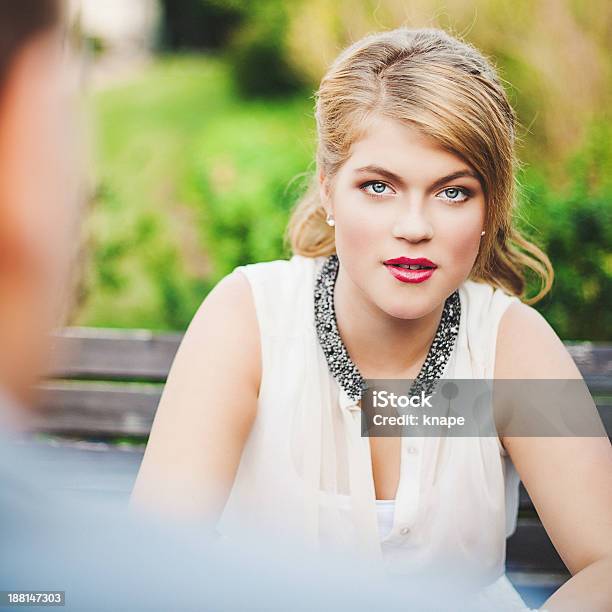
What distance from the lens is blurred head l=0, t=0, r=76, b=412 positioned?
84cm

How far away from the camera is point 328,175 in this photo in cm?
227

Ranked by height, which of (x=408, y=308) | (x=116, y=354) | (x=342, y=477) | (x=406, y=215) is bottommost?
(x=342, y=477)

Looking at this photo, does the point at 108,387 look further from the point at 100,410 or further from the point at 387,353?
the point at 387,353

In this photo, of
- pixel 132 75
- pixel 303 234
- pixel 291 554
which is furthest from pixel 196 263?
pixel 132 75

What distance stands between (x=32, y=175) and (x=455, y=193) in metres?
1.41

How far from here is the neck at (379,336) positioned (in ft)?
7.73

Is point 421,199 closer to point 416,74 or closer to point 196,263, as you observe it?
point 416,74

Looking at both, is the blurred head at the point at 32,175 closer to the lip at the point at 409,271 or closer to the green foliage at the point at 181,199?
the green foliage at the point at 181,199

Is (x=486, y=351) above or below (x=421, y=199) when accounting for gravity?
below

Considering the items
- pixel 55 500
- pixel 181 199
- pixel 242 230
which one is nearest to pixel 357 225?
pixel 55 500

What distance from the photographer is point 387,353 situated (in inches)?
94.0

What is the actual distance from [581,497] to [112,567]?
4.72ft

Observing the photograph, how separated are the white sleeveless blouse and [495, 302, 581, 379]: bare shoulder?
1.4 inches

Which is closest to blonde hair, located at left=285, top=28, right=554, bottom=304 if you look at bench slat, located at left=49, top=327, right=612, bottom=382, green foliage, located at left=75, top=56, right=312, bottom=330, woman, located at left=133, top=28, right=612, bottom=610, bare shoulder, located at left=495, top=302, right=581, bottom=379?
woman, located at left=133, top=28, right=612, bottom=610
